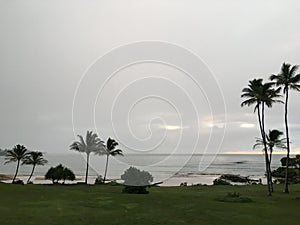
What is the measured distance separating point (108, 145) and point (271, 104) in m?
39.2

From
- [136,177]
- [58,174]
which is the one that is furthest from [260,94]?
[58,174]

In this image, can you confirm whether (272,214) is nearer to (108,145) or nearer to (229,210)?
(229,210)

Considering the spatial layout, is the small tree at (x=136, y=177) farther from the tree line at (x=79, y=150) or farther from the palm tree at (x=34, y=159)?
the palm tree at (x=34, y=159)

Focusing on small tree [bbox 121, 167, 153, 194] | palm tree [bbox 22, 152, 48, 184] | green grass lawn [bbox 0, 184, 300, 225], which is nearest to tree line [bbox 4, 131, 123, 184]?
palm tree [bbox 22, 152, 48, 184]

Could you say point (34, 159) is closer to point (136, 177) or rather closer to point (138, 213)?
point (136, 177)

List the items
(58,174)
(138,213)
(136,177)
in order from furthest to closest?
(58,174) < (136,177) < (138,213)

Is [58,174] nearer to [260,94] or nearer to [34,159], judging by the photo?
[34,159]

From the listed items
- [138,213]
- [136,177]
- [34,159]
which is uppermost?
[34,159]

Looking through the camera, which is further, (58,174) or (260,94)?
(58,174)

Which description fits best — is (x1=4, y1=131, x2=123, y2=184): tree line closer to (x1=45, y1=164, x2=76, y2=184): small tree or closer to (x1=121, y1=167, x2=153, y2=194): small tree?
(x1=45, y1=164, x2=76, y2=184): small tree

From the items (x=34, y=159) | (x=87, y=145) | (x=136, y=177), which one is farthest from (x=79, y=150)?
(x=136, y=177)

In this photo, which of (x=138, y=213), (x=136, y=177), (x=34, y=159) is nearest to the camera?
(x=138, y=213)

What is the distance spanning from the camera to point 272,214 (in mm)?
21562

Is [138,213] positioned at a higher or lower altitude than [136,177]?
lower
